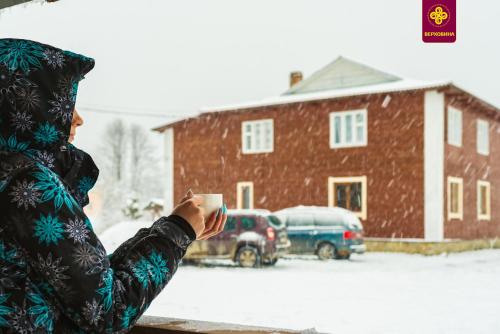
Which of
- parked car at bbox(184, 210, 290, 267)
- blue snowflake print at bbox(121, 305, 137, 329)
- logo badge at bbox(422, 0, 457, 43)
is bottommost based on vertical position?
parked car at bbox(184, 210, 290, 267)

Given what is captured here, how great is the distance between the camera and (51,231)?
1.75ft

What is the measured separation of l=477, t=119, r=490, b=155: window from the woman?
439 inches

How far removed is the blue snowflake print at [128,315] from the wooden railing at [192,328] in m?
0.33

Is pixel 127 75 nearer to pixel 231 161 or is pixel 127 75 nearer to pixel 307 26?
pixel 231 161

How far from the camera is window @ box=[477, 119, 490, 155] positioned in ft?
35.7

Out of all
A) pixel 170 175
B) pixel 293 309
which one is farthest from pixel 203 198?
pixel 170 175

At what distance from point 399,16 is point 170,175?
35.2 feet

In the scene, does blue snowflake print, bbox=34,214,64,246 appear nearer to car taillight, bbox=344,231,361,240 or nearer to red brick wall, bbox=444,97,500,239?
car taillight, bbox=344,231,361,240

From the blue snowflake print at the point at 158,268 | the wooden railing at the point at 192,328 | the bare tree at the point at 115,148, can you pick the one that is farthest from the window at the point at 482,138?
the bare tree at the point at 115,148

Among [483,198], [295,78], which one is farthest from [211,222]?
[295,78]

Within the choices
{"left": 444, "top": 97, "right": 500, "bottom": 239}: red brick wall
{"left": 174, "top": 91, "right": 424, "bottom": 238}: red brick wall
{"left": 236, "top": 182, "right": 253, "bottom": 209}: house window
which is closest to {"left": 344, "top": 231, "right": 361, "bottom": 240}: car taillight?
{"left": 174, "top": 91, "right": 424, "bottom": 238}: red brick wall

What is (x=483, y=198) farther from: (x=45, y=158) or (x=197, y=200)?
(x=45, y=158)

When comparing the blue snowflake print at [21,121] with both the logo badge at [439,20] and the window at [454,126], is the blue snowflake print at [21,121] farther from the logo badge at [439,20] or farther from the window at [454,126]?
the window at [454,126]

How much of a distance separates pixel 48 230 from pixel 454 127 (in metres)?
10.9
